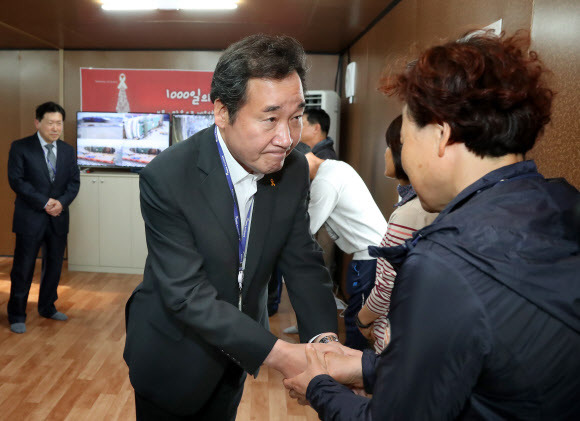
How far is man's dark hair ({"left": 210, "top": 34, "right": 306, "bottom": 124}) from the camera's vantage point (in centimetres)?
132

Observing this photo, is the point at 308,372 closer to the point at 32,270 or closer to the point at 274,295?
the point at 274,295

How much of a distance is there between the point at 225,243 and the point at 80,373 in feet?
8.19

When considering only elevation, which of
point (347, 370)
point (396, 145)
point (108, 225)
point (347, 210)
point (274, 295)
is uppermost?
point (396, 145)

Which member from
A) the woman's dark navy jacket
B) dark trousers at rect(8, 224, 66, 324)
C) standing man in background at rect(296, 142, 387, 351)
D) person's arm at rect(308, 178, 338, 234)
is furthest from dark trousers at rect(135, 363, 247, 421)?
dark trousers at rect(8, 224, 66, 324)

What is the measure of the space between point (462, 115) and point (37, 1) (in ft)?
13.5

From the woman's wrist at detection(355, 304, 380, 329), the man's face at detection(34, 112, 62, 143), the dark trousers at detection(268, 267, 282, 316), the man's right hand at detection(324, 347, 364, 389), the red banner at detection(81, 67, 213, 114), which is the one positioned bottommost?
the dark trousers at detection(268, 267, 282, 316)

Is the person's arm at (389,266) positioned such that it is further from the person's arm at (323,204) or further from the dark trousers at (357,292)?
the person's arm at (323,204)

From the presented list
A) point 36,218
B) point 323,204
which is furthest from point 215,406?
point 36,218

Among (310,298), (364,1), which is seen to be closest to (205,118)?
(364,1)

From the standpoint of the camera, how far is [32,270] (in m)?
4.22

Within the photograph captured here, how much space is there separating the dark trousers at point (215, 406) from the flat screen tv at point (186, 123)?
4.69 metres

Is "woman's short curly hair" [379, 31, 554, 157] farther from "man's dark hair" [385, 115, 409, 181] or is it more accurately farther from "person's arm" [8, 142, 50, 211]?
"person's arm" [8, 142, 50, 211]

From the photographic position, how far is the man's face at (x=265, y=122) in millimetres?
1322

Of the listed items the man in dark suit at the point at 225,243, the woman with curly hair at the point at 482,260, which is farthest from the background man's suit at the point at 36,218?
the woman with curly hair at the point at 482,260
